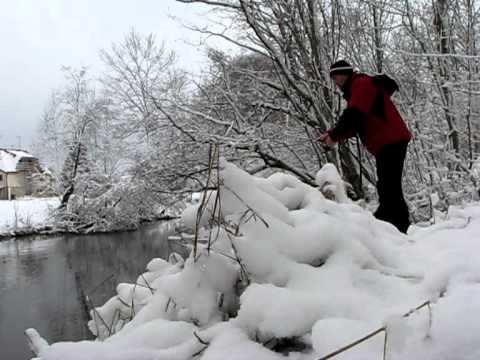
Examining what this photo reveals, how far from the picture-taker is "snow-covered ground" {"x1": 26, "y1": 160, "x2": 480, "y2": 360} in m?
1.02

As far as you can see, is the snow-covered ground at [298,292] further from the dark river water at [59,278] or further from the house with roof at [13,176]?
the house with roof at [13,176]

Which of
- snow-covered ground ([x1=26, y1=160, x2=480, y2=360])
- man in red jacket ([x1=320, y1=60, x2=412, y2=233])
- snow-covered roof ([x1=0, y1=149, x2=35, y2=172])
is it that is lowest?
snow-covered roof ([x1=0, y1=149, x2=35, y2=172])

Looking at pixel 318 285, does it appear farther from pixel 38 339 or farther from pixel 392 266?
pixel 38 339

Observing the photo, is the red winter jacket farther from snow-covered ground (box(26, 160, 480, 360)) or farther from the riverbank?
the riverbank

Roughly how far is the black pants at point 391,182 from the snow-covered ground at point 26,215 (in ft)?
74.5

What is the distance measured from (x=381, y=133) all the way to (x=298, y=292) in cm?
235

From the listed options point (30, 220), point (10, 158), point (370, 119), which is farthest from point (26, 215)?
point (10, 158)

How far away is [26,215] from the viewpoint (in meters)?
24.0

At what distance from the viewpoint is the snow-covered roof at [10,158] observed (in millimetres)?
48031

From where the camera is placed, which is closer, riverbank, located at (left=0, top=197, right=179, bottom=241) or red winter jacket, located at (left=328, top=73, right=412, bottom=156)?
red winter jacket, located at (left=328, top=73, right=412, bottom=156)

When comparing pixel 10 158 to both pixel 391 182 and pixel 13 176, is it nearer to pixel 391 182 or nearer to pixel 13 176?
pixel 13 176

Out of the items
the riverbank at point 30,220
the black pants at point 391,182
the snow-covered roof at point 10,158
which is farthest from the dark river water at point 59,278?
the snow-covered roof at point 10,158

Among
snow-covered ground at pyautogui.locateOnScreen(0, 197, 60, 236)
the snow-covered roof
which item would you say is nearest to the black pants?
snow-covered ground at pyautogui.locateOnScreen(0, 197, 60, 236)

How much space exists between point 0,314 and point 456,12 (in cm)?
1038
